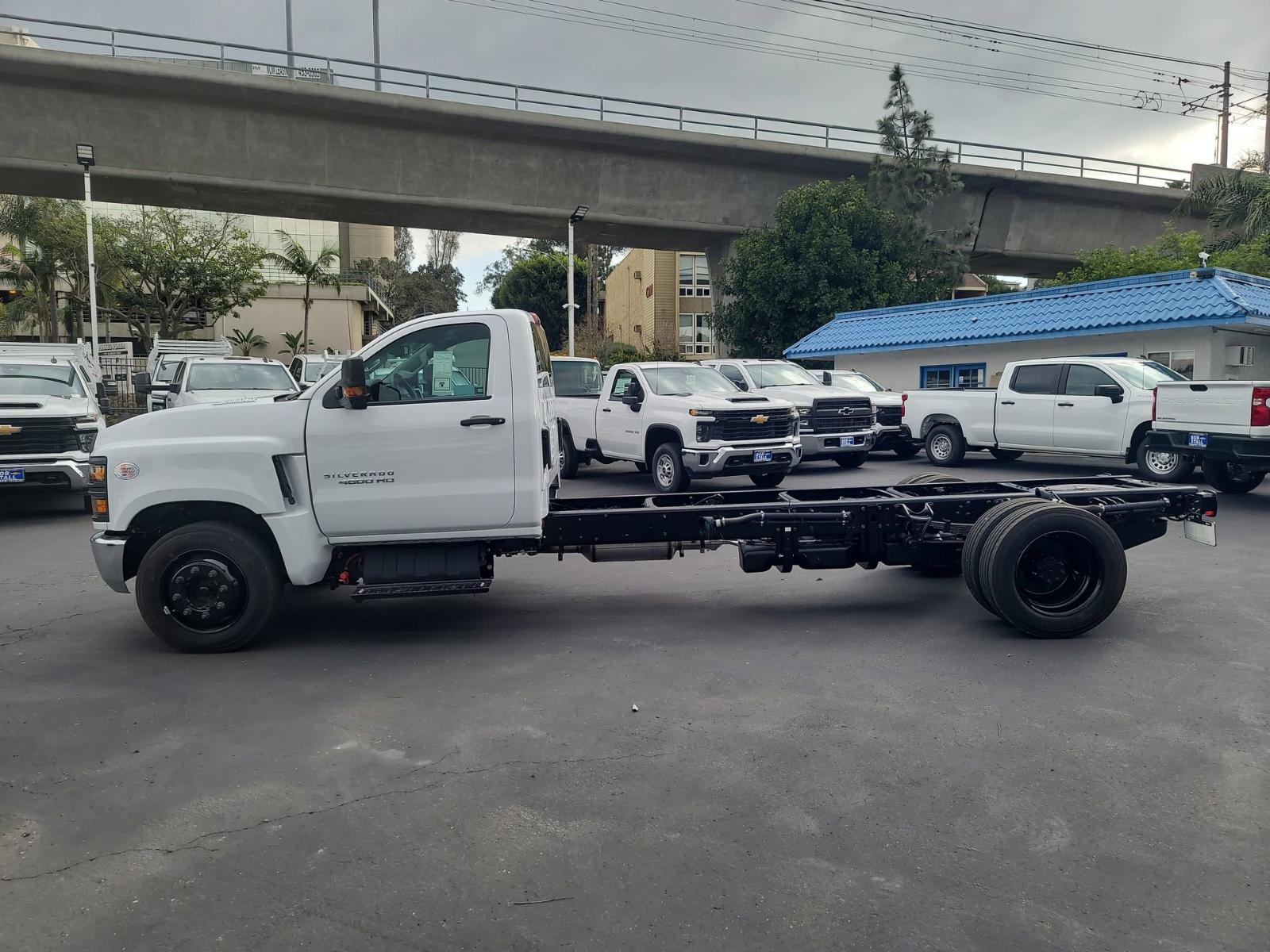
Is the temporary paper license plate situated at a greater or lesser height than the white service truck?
lesser

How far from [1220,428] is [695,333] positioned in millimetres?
38567

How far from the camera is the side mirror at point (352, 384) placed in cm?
615

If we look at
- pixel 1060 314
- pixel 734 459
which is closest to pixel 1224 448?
pixel 734 459

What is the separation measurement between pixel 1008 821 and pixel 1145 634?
11.2ft

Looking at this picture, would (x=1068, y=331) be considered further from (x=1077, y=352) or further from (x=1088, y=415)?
(x=1088, y=415)

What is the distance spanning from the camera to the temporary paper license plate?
23.3 feet

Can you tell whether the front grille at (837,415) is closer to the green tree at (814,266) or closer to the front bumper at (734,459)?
the front bumper at (734,459)

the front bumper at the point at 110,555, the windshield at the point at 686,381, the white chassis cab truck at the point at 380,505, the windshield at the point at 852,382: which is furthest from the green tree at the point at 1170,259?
the front bumper at the point at 110,555

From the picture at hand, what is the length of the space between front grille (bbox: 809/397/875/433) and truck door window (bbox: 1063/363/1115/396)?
11.1ft

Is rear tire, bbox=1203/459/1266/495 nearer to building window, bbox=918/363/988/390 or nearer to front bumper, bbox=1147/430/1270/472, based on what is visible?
front bumper, bbox=1147/430/1270/472

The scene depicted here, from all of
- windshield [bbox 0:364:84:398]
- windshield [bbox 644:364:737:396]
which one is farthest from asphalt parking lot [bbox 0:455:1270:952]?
windshield [bbox 644:364:737:396]

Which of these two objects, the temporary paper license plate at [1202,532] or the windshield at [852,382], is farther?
the windshield at [852,382]

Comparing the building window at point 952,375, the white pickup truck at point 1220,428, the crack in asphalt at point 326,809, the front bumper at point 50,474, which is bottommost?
the crack in asphalt at point 326,809

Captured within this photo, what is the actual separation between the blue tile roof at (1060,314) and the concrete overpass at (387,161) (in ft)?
19.3
